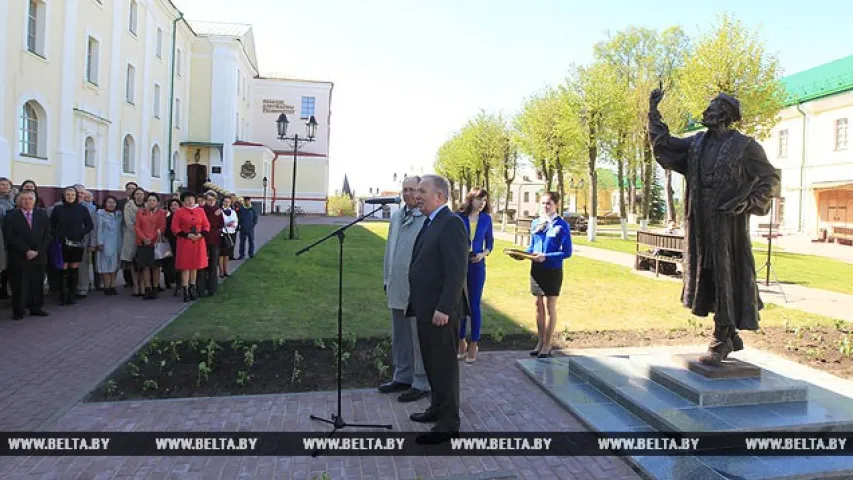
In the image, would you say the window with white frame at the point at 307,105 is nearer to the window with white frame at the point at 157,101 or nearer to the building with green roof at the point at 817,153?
the window with white frame at the point at 157,101

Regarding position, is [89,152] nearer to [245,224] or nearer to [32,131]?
[32,131]

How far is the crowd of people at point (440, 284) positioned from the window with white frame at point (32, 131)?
15137mm

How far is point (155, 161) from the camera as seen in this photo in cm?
2936

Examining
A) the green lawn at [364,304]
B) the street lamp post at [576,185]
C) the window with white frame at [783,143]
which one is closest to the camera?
the green lawn at [364,304]

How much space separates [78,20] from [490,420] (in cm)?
2016

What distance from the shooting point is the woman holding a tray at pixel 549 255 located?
5.93 m

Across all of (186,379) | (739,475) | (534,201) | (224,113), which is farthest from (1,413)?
(534,201)

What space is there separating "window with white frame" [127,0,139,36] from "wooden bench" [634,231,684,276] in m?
22.5

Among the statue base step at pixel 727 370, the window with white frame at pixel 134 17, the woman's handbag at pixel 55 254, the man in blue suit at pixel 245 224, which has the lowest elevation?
the statue base step at pixel 727 370

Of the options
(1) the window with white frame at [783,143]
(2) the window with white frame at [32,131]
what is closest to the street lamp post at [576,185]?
(1) the window with white frame at [783,143]

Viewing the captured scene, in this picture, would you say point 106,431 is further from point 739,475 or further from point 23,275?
point 23,275

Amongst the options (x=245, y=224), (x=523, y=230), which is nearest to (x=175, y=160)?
(x=245, y=224)

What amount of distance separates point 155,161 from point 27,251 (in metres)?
23.7

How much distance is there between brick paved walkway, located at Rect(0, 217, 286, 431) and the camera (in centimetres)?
462
